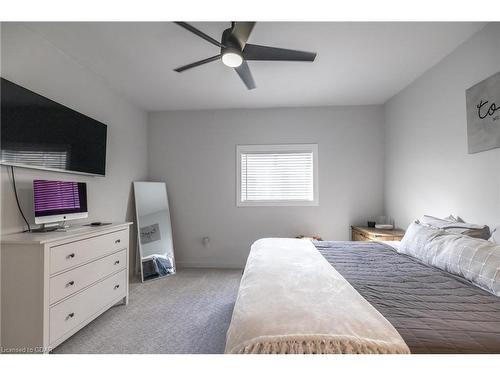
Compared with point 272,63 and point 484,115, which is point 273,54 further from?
point 484,115

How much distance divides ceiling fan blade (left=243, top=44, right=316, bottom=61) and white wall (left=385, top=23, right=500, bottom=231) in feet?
4.81

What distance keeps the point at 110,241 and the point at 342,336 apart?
224 cm

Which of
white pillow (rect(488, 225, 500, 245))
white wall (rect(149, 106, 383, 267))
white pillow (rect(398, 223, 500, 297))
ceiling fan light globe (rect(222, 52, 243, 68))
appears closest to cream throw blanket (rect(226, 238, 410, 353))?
white pillow (rect(398, 223, 500, 297))

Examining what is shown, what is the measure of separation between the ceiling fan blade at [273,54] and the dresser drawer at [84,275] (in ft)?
7.32

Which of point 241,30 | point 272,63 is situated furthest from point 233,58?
point 272,63

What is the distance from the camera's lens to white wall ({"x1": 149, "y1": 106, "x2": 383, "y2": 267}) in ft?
12.4

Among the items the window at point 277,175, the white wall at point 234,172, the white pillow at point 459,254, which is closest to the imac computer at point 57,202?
the white wall at point 234,172

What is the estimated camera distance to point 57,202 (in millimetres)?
2062

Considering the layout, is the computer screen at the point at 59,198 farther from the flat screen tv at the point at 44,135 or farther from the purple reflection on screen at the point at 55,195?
the flat screen tv at the point at 44,135

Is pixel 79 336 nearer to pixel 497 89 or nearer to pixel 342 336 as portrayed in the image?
pixel 342 336

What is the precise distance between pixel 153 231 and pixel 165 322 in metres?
1.64

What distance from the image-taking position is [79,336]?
77.5 inches

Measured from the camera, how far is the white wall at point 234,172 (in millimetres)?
3779

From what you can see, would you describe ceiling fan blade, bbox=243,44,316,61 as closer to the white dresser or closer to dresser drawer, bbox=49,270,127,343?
the white dresser
